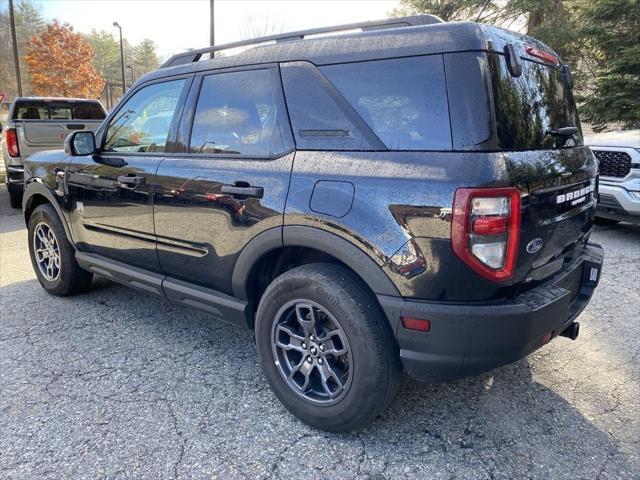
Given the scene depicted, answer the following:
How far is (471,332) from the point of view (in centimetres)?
198

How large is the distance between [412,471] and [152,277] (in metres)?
2.04

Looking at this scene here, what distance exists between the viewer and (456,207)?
1.89 m

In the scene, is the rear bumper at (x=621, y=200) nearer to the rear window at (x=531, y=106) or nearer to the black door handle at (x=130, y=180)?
the rear window at (x=531, y=106)

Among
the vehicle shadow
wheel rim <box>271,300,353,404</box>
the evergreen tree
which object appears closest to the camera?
the vehicle shadow

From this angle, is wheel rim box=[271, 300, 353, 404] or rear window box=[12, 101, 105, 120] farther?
rear window box=[12, 101, 105, 120]

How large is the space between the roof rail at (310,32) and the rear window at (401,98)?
0.25 metres

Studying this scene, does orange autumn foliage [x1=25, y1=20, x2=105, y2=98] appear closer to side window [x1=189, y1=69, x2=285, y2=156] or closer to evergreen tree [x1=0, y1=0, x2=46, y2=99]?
evergreen tree [x1=0, y1=0, x2=46, y2=99]

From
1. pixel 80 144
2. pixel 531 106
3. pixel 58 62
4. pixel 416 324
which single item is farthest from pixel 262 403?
pixel 58 62

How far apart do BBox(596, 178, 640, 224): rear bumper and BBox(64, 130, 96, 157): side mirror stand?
5879 mm

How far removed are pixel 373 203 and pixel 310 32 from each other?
1.12 metres

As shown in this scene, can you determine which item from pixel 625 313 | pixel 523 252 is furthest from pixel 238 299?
pixel 625 313

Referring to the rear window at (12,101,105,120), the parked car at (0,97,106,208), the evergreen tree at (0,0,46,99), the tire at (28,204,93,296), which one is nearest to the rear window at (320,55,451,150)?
the tire at (28,204,93,296)

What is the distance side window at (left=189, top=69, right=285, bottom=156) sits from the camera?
2.59 m

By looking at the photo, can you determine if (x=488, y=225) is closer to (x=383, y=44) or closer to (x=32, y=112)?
(x=383, y=44)
